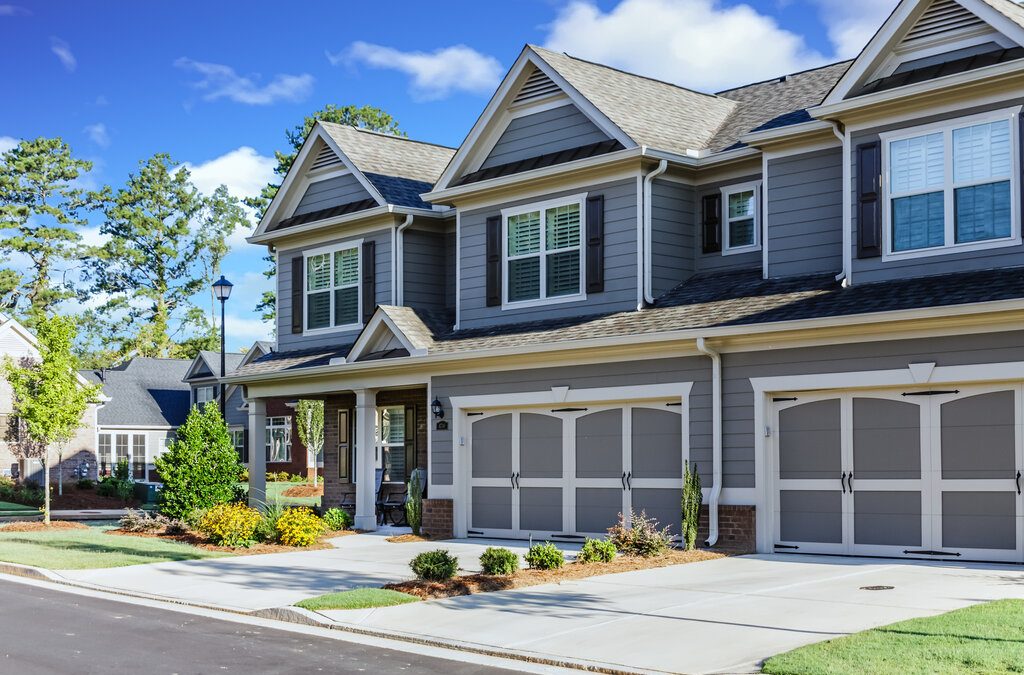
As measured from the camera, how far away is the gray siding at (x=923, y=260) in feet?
51.5

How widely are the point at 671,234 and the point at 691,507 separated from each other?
200 inches

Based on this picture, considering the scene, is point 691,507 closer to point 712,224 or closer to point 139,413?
point 712,224

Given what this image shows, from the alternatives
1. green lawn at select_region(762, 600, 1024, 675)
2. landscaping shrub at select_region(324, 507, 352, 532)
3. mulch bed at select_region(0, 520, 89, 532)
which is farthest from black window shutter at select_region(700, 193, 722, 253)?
mulch bed at select_region(0, 520, 89, 532)

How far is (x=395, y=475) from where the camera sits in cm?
2575

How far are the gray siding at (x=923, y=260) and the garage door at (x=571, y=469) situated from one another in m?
3.60

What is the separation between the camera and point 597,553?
1638 cm

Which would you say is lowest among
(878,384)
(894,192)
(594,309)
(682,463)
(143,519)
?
(143,519)

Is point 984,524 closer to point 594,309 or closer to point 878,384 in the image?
→ point 878,384

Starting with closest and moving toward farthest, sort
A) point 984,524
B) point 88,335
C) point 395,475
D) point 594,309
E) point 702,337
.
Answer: point 984,524
point 702,337
point 594,309
point 395,475
point 88,335

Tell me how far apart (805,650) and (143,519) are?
17.5 meters

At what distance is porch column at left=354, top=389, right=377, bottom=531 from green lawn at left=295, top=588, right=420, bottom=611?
32.7 feet

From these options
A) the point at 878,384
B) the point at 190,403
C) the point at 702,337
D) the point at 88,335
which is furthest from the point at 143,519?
the point at 88,335

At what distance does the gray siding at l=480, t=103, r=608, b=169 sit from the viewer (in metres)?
21.0

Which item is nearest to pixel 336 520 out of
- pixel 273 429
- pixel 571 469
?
pixel 571 469
